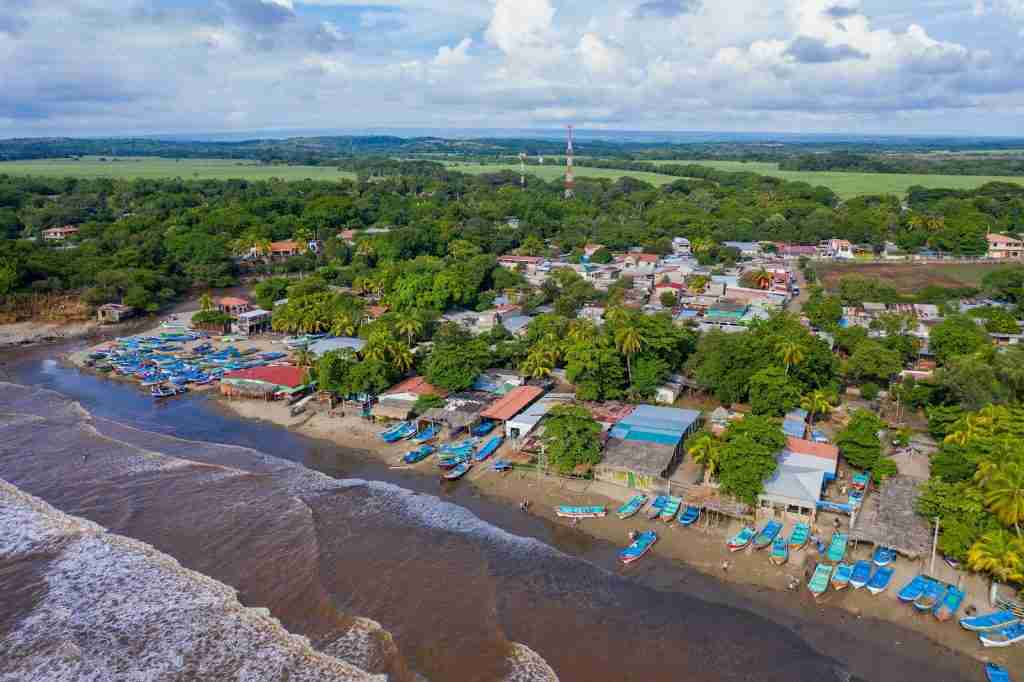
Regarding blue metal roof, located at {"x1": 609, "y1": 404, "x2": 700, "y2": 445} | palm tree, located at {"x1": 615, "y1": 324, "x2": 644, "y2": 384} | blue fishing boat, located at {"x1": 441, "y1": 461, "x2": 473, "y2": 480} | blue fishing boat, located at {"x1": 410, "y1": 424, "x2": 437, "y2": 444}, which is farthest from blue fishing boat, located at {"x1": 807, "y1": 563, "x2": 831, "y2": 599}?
blue fishing boat, located at {"x1": 410, "y1": 424, "x2": 437, "y2": 444}

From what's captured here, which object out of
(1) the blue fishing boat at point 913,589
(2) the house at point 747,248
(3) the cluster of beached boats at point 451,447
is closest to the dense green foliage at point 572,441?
(3) the cluster of beached boats at point 451,447

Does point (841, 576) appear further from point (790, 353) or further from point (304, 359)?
point (304, 359)

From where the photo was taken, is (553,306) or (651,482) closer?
(651,482)

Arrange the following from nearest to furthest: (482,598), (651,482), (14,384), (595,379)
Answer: (482,598), (651,482), (595,379), (14,384)

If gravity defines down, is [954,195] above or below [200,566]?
above

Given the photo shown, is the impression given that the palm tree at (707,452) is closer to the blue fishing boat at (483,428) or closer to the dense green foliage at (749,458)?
A: the dense green foliage at (749,458)

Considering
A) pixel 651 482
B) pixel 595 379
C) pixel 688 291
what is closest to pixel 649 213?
pixel 688 291

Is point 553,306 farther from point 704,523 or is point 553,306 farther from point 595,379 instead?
point 704,523
